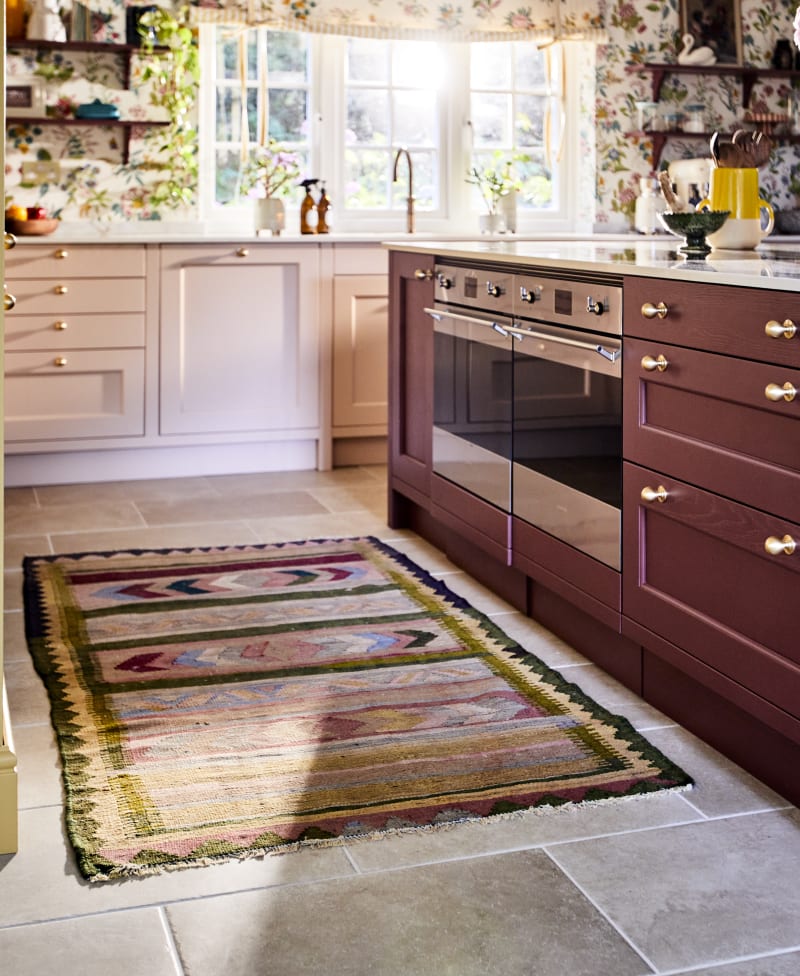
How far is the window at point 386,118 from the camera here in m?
5.39

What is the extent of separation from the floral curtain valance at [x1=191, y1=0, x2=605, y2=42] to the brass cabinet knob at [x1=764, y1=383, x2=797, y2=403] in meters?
3.78

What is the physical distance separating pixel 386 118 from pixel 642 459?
3.55 m

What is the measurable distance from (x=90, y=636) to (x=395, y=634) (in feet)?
2.35

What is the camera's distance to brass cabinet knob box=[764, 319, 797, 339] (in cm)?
199

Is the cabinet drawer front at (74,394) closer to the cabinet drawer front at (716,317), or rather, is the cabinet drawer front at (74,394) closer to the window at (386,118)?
the window at (386,118)

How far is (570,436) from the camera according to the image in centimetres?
282

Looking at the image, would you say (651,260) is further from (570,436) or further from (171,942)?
(171,942)

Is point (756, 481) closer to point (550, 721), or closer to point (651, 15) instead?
point (550, 721)

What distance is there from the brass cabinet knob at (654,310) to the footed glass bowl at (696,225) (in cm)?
37

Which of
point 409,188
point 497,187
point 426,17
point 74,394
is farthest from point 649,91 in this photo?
point 74,394

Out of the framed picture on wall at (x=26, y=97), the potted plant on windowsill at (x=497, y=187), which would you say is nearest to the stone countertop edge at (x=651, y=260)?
the potted plant on windowsill at (x=497, y=187)

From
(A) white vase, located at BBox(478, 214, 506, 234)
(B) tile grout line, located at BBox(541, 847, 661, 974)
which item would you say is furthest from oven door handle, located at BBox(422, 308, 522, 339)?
(A) white vase, located at BBox(478, 214, 506, 234)

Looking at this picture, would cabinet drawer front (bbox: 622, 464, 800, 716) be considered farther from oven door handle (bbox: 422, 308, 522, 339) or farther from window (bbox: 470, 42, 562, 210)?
window (bbox: 470, 42, 562, 210)

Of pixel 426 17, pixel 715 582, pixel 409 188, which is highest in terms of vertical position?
pixel 426 17
